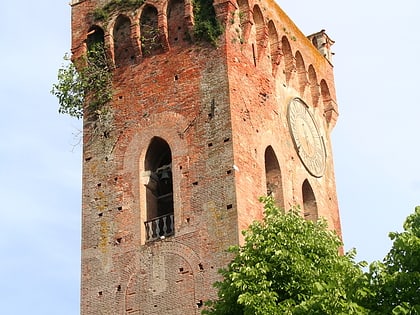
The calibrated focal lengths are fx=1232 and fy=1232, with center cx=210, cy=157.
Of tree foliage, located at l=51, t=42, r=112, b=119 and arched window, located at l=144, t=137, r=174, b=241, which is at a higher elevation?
tree foliage, located at l=51, t=42, r=112, b=119

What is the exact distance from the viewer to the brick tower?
2458 centimetres

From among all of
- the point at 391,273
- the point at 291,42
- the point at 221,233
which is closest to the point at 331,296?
the point at 391,273

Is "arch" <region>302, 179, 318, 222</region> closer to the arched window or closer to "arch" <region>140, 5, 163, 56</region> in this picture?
the arched window

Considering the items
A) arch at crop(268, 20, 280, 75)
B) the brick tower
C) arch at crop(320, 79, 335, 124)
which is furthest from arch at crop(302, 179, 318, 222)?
arch at crop(320, 79, 335, 124)

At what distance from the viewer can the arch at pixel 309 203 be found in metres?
28.5

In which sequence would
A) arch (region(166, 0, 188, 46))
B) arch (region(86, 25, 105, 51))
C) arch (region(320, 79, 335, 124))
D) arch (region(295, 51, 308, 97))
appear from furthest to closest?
1. arch (region(320, 79, 335, 124))
2. arch (region(295, 51, 308, 97))
3. arch (region(86, 25, 105, 51))
4. arch (region(166, 0, 188, 46))

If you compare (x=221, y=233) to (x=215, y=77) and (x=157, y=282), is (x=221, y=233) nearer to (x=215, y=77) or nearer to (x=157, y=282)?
(x=157, y=282)

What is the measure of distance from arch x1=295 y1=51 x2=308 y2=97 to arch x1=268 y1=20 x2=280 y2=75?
1.26 meters

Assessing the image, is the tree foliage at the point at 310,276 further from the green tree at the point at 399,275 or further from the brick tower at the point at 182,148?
the brick tower at the point at 182,148

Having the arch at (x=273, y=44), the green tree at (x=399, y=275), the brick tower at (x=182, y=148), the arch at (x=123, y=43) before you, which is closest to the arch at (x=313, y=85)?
the brick tower at (x=182, y=148)

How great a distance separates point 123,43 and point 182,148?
3444 millimetres

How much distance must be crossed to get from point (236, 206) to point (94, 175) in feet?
12.7

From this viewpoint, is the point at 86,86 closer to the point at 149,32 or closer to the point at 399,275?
the point at 149,32

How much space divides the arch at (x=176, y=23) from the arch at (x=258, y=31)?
1.69 m
